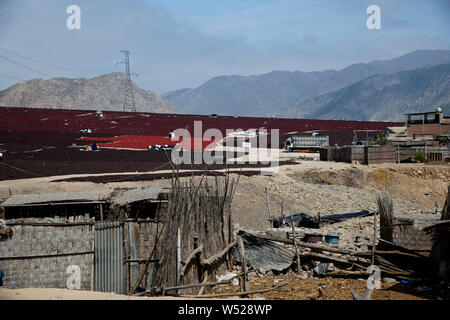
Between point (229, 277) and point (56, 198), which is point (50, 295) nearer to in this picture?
point (229, 277)

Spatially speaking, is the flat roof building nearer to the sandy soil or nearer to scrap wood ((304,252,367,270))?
scrap wood ((304,252,367,270))

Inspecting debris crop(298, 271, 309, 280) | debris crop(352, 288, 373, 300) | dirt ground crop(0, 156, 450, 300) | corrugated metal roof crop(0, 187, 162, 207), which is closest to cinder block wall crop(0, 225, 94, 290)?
dirt ground crop(0, 156, 450, 300)

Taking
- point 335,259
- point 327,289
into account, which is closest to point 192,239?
point 327,289

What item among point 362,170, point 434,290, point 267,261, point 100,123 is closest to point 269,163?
point 362,170

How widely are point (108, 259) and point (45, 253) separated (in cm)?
95

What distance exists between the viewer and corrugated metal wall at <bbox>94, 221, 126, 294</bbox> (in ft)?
24.1

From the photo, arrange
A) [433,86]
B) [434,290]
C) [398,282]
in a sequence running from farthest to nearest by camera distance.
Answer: [433,86]
[398,282]
[434,290]

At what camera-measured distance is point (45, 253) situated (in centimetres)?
718

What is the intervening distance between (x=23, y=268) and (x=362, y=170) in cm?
1719

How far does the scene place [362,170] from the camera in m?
21.4

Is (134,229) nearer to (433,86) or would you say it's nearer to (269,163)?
(269,163)

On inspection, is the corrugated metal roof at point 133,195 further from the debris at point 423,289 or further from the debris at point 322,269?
the debris at point 423,289

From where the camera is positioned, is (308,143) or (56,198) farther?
(308,143)

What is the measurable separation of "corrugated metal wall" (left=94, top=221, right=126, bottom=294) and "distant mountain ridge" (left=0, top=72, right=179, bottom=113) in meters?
113
